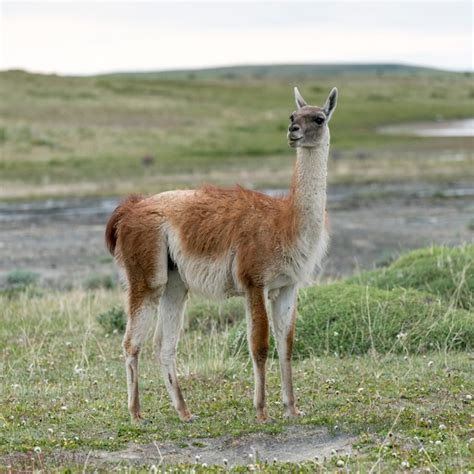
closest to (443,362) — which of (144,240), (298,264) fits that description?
(298,264)

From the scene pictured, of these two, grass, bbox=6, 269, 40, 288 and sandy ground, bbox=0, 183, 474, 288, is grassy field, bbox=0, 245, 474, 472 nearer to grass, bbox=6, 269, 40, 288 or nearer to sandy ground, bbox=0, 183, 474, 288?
grass, bbox=6, 269, 40, 288

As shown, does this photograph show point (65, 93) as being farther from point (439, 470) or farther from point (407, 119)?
point (439, 470)

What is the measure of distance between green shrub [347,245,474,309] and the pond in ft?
136

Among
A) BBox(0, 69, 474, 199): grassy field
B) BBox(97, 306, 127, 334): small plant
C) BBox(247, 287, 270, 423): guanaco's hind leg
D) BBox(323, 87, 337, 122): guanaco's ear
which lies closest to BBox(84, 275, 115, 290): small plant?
BBox(97, 306, 127, 334): small plant

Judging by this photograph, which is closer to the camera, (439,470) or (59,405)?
(439,470)

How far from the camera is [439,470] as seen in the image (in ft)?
20.7

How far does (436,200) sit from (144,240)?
22275 mm

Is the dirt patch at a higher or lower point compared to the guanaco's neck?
lower

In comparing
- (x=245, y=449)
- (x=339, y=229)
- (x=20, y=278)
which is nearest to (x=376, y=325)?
(x=245, y=449)

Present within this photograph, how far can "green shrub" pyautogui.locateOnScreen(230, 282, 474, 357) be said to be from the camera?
1052 centimetres

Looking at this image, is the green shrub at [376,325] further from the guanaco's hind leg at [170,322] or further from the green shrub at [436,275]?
the guanaco's hind leg at [170,322]

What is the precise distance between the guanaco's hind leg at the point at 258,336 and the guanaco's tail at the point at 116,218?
4.23ft

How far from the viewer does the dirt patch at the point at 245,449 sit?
6996mm

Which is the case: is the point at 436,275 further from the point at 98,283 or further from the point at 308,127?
the point at 98,283
